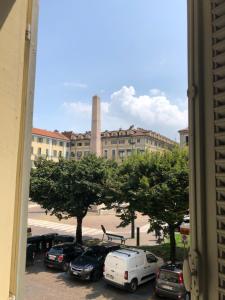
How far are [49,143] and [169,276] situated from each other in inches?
2647

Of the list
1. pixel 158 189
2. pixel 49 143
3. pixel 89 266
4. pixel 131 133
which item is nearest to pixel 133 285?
pixel 89 266

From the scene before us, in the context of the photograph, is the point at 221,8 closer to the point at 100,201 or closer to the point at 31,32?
the point at 31,32

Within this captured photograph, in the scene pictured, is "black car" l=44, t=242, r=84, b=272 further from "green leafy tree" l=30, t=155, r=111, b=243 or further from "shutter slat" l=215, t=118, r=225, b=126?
"shutter slat" l=215, t=118, r=225, b=126

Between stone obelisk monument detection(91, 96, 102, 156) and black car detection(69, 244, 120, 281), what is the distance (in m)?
20.6

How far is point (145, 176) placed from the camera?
49.0 ft

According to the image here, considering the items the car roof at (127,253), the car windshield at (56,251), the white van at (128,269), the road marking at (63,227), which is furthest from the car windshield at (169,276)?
the road marking at (63,227)

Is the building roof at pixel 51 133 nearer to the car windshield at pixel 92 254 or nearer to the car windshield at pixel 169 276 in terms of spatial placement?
the car windshield at pixel 92 254

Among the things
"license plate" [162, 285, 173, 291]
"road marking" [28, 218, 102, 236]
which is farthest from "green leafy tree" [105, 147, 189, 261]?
"road marking" [28, 218, 102, 236]

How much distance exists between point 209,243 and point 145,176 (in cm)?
1333

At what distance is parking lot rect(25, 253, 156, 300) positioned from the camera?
11.4 meters

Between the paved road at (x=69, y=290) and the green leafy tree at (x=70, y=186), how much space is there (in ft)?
14.1

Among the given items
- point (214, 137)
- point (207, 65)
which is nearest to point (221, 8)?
point (207, 65)

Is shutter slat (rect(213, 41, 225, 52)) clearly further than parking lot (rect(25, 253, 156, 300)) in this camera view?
No

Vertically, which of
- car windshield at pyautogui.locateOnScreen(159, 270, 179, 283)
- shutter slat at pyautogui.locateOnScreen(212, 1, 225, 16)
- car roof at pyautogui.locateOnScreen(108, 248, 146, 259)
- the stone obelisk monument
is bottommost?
car windshield at pyautogui.locateOnScreen(159, 270, 179, 283)
